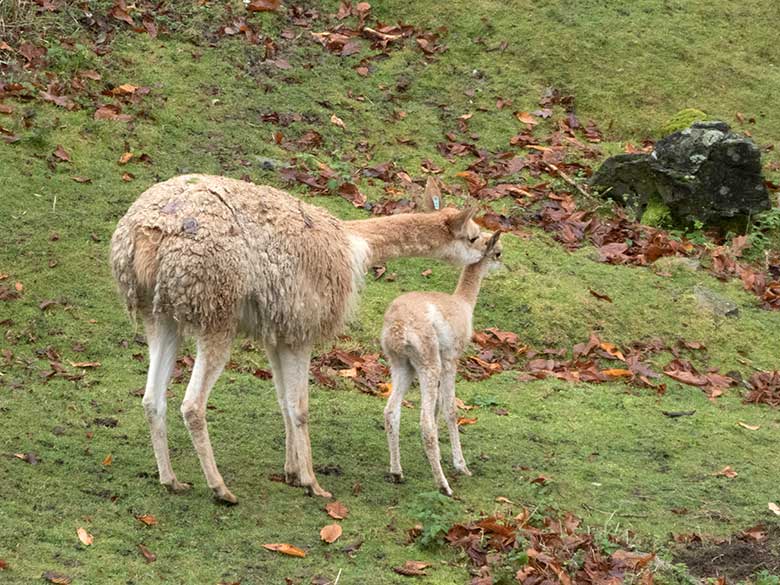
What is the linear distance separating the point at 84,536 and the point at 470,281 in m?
3.63

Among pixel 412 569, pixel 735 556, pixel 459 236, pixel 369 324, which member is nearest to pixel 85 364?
pixel 369 324

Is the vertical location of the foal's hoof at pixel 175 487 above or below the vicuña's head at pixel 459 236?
below

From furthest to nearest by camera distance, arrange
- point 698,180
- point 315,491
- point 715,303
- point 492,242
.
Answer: point 698,180, point 715,303, point 492,242, point 315,491

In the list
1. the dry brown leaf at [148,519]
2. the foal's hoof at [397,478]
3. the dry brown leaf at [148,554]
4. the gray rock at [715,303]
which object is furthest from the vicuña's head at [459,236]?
the gray rock at [715,303]

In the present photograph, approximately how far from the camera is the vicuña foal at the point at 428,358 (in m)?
7.99

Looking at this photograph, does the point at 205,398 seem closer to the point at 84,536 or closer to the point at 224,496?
the point at 224,496

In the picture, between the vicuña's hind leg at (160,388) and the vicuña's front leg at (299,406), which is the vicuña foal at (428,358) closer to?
the vicuña's front leg at (299,406)

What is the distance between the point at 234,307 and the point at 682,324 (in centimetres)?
578

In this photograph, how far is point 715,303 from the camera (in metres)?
12.1

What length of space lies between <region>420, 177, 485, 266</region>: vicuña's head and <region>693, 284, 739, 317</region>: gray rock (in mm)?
3875

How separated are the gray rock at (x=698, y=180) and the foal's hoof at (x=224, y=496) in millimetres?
7921

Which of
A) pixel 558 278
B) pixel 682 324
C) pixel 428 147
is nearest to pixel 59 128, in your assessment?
pixel 428 147

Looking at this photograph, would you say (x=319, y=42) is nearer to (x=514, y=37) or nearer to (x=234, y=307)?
(x=514, y=37)

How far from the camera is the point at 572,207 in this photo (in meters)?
13.7
